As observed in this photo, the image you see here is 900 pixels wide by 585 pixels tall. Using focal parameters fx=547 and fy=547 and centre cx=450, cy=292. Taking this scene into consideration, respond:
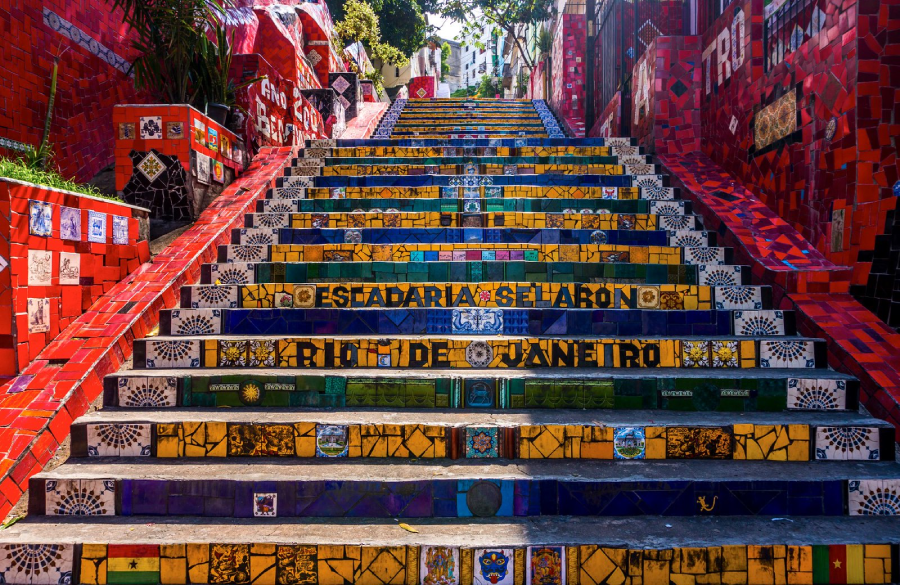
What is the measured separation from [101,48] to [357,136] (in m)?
3.58

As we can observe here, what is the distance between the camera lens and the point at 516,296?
320 centimetres

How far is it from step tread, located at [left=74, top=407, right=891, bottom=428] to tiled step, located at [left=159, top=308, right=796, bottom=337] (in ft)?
1.86

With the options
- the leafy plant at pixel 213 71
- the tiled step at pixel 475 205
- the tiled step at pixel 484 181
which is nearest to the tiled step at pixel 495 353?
the tiled step at pixel 475 205

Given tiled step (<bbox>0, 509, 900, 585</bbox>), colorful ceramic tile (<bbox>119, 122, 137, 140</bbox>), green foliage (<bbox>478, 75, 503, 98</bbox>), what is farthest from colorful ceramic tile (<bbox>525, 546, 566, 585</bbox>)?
green foliage (<bbox>478, 75, 503, 98</bbox>)

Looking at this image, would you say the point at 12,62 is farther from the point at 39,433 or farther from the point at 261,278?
the point at 39,433

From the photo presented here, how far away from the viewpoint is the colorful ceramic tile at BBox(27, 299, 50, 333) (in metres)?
2.66

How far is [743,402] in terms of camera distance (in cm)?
259

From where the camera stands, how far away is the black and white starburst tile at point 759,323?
9.90ft

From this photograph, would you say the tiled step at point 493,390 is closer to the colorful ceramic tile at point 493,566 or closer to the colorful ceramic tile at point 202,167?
the colorful ceramic tile at point 493,566

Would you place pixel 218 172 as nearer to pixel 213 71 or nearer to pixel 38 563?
pixel 213 71

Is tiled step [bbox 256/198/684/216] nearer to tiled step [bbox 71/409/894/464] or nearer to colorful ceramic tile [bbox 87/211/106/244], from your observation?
colorful ceramic tile [bbox 87/211/106/244]

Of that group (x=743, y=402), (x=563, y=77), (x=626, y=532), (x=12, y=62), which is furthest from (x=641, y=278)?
(x=563, y=77)

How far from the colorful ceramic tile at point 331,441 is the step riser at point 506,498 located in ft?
0.76

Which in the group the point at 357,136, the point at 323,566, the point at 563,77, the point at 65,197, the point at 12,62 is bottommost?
the point at 323,566
